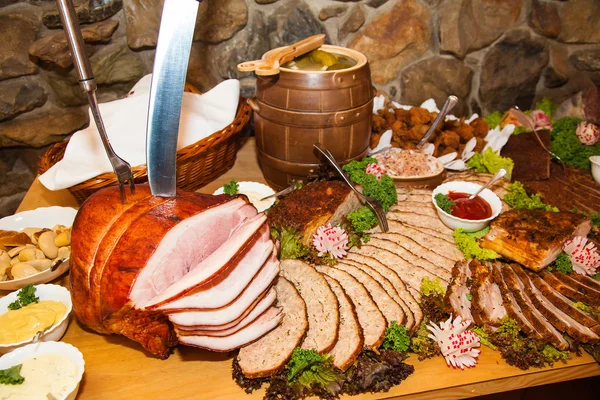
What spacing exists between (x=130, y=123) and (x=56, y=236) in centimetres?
78

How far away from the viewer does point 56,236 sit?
2.40 metres

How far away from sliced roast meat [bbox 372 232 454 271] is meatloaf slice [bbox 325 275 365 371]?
532 millimetres

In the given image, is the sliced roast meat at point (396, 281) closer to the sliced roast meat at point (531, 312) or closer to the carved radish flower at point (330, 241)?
the carved radish flower at point (330, 241)

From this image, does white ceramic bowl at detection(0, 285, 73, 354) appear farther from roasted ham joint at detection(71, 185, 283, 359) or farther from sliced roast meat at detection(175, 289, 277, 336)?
sliced roast meat at detection(175, 289, 277, 336)

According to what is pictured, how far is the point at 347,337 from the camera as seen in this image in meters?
2.02

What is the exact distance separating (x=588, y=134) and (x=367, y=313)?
2568 millimetres

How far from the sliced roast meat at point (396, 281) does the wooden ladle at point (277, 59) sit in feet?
3.68

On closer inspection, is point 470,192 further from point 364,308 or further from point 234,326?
point 234,326

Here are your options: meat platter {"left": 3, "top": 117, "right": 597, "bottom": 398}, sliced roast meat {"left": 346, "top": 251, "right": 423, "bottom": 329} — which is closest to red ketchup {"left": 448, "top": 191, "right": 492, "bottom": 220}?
meat platter {"left": 3, "top": 117, "right": 597, "bottom": 398}

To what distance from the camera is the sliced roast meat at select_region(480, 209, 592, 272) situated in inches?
92.5

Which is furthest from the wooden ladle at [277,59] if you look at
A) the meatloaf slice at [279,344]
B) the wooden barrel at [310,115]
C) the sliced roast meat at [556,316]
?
the sliced roast meat at [556,316]

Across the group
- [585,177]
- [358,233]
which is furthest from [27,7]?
[585,177]

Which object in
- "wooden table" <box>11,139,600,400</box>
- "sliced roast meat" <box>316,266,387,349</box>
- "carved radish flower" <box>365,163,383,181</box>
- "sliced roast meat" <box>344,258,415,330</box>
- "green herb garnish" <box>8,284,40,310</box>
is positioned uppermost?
"carved radish flower" <box>365,163,383,181</box>

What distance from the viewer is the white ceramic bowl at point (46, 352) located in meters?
1.76
